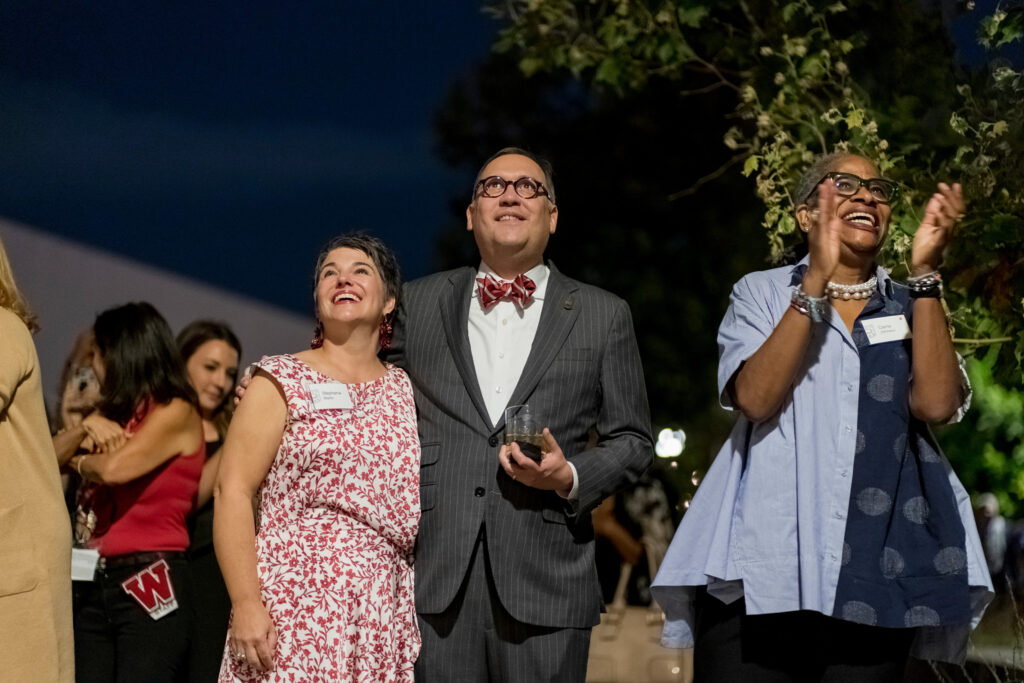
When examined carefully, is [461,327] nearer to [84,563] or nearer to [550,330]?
[550,330]

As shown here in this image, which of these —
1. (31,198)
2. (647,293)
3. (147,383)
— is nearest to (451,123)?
(647,293)

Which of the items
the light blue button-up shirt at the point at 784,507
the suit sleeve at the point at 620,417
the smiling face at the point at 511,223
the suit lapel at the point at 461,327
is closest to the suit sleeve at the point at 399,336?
the suit lapel at the point at 461,327

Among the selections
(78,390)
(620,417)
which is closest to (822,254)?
(620,417)

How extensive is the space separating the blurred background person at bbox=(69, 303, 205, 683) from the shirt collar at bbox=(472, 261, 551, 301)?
1353 mm

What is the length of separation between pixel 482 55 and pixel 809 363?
5.03m

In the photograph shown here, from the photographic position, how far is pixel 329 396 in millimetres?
3117

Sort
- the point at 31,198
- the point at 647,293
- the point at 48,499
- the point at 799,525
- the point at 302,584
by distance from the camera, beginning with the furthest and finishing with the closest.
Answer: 1. the point at 647,293
2. the point at 31,198
3. the point at 302,584
4. the point at 799,525
5. the point at 48,499

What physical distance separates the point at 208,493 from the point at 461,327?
1.87m

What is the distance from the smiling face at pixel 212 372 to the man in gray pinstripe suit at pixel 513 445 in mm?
2070

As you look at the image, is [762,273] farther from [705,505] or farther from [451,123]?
Answer: [451,123]

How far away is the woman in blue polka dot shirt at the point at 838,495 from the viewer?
2.73m

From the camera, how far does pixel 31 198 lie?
648 centimetres

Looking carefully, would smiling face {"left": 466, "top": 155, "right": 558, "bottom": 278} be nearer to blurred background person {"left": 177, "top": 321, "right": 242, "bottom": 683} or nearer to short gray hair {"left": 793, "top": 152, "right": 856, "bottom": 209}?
short gray hair {"left": 793, "top": 152, "right": 856, "bottom": 209}

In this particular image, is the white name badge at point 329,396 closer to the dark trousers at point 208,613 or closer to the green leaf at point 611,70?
the dark trousers at point 208,613
